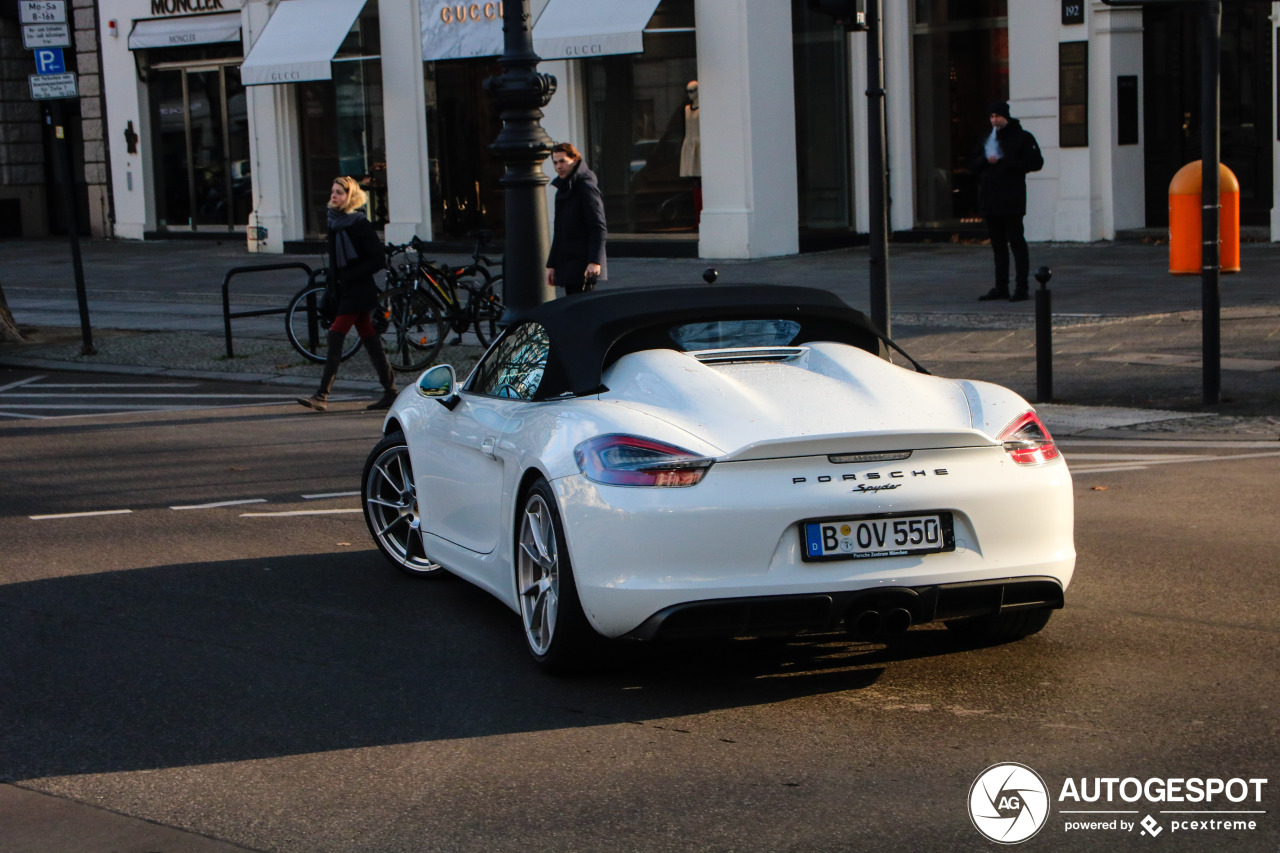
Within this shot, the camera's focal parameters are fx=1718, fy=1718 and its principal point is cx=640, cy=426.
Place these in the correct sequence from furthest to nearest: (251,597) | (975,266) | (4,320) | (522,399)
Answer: (975,266) < (4,320) < (251,597) < (522,399)

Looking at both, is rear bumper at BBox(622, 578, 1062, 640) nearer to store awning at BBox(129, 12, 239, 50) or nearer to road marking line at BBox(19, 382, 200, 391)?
road marking line at BBox(19, 382, 200, 391)

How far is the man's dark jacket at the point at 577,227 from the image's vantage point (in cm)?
1321

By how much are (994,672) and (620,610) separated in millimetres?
1267

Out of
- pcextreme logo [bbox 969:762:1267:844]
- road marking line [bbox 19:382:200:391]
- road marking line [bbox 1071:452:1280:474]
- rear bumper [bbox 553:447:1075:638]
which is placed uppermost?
rear bumper [bbox 553:447:1075:638]

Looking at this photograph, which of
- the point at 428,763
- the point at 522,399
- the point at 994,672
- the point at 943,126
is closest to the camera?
the point at 428,763

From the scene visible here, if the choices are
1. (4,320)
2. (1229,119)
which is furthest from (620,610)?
(1229,119)

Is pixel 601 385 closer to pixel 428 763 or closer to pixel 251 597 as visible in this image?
pixel 428 763

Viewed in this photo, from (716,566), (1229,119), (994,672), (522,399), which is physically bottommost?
(994,672)

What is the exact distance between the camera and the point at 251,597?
6.95 m

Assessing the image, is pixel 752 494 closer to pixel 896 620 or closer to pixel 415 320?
pixel 896 620

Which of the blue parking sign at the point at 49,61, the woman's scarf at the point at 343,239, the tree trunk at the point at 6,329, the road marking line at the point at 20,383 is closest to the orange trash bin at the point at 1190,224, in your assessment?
the woman's scarf at the point at 343,239

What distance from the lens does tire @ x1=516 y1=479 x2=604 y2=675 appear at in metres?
5.42

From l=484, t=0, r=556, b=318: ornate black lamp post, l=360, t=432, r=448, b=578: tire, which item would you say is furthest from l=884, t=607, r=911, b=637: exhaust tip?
l=484, t=0, r=556, b=318: ornate black lamp post

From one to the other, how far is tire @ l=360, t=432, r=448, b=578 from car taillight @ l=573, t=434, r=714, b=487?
2.02 m
